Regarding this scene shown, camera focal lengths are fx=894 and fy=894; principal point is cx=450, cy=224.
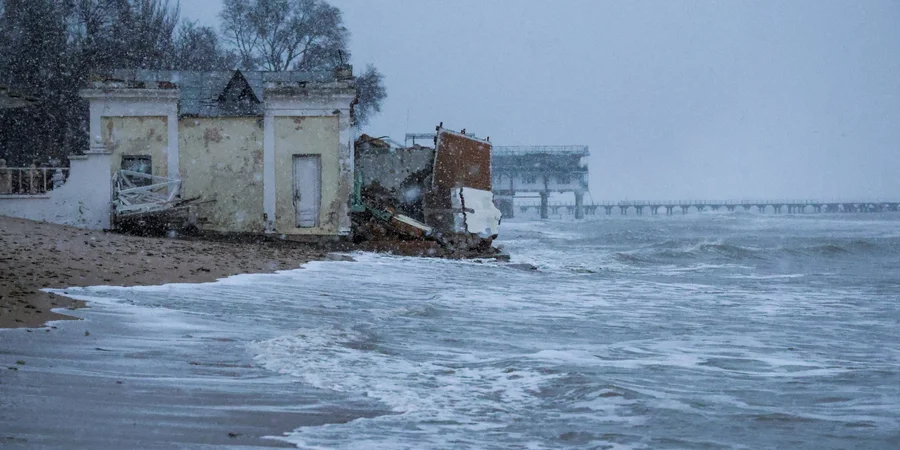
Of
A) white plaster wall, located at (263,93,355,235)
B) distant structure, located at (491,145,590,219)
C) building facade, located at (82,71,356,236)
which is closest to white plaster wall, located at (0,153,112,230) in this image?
building facade, located at (82,71,356,236)

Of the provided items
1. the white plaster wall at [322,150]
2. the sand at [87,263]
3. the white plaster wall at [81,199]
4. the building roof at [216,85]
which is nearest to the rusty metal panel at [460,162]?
the white plaster wall at [322,150]

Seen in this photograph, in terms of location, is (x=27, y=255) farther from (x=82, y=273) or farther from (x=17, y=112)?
(x=17, y=112)

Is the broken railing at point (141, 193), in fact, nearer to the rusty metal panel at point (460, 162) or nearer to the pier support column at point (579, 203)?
the rusty metal panel at point (460, 162)

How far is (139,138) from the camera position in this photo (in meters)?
23.7

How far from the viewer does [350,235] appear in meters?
23.7

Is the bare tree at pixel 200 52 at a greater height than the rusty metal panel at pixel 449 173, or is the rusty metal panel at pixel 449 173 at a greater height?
the bare tree at pixel 200 52

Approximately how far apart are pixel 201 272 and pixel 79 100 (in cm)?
2641

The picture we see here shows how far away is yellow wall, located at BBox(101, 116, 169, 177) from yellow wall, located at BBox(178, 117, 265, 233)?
46 cm

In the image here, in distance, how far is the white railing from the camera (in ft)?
71.9

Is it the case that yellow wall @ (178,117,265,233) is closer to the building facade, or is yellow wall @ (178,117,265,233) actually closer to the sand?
the building facade

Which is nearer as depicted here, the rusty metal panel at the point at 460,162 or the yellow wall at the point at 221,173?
the yellow wall at the point at 221,173

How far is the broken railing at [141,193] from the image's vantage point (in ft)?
72.5

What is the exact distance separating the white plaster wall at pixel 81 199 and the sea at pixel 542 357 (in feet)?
30.4

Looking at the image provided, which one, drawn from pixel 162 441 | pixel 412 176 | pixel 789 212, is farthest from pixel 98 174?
pixel 789 212
